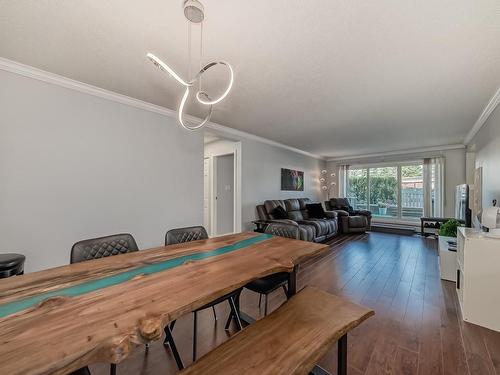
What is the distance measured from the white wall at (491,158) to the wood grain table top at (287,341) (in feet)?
9.06

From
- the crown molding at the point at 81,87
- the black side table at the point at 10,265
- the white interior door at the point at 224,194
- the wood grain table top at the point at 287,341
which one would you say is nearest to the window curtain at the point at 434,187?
the white interior door at the point at 224,194

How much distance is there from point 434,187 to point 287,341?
7.01 m

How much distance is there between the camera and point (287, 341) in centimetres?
103

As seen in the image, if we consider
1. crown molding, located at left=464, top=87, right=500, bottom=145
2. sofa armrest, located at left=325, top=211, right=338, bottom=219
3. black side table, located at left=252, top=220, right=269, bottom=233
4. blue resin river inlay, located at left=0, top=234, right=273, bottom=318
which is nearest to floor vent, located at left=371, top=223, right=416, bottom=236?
sofa armrest, located at left=325, top=211, right=338, bottom=219

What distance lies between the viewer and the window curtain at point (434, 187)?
19.3 ft

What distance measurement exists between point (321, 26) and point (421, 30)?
0.75m

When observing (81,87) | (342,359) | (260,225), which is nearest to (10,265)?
(81,87)

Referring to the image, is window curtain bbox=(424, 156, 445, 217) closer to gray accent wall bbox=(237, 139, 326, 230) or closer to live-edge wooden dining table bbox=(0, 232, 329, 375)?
gray accent wall bbox=(237, 139, 326, 230)

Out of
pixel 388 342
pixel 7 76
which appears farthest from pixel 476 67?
pixel 7 76

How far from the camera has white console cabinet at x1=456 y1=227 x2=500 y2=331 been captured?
1.93 metres

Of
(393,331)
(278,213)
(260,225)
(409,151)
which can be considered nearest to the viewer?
(393,331)

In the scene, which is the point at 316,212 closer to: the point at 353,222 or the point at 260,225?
the point at 353,222

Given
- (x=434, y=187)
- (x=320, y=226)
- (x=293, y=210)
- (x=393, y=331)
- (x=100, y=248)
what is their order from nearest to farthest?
1. (x=100, y=248)
2. (x=393, y=331)
3. (x=320, y=226)
4. (x=293, y=210)
5. (x=434, y=187)

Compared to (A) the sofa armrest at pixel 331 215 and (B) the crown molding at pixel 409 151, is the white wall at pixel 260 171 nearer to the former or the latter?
(A) the sofa armrest at pixel 331 215
